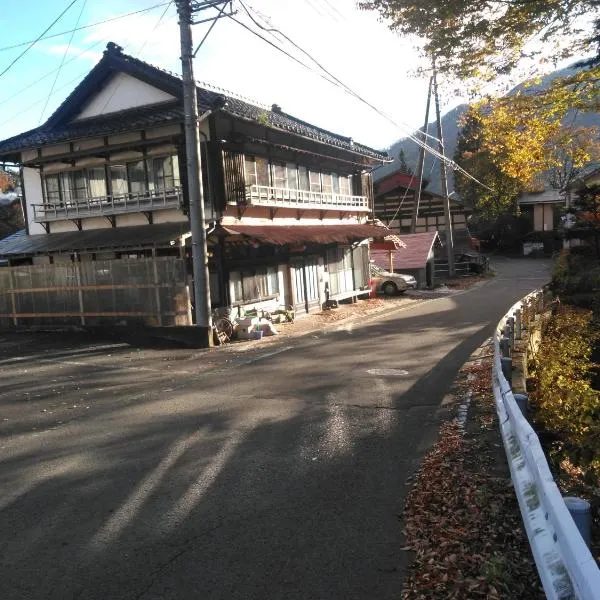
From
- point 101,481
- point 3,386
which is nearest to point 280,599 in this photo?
point 101,481

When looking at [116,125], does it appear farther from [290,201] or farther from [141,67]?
[290,201]

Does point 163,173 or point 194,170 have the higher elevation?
point 163,173

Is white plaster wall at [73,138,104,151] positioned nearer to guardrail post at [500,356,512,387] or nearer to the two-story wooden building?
the two-story wooden building

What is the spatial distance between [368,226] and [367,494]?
2202cm

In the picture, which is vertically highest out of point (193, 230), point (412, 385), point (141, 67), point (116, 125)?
point (141, 67)

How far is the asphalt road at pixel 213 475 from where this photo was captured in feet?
13.0

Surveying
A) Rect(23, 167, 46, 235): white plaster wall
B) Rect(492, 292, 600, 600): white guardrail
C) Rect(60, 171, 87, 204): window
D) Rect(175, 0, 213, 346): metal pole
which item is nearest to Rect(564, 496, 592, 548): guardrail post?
Rect(492, 292, 600, 600): white guardrail

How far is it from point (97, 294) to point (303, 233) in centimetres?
731

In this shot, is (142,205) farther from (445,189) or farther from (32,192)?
(445,189)

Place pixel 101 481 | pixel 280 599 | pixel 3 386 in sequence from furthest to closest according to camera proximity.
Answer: pixel 3 386, pixel 101 481, pixel 280 599

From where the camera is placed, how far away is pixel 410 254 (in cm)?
3494

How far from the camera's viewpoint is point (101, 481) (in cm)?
573

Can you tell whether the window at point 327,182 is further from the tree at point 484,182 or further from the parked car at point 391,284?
the tree at point 484,182

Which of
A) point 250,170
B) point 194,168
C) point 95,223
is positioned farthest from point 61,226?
point 194,168
